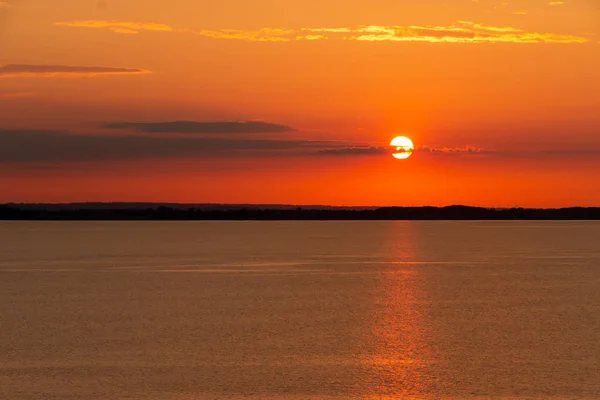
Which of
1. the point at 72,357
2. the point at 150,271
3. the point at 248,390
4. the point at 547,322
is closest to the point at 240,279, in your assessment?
the point at 150,271

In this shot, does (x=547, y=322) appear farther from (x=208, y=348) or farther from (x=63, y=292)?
(x=63, y=292)

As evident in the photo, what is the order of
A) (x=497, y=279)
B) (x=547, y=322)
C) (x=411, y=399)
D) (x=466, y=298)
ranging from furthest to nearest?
(x=497, y=279)
(x=466, y=298)
(x=547, y=322)
(x=411, y=399)

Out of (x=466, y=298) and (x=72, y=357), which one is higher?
(x=466, y=298)

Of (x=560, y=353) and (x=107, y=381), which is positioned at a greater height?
(x=560, y=353)

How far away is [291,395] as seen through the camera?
55.8ft

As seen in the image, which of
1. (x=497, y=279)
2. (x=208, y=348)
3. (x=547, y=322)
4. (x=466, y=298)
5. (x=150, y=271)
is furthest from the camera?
(x=150, y=271)

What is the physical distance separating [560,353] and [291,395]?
782cm

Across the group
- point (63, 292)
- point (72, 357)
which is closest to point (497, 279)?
point (63, 292)

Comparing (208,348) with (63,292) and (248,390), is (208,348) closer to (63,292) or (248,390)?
(248,390)

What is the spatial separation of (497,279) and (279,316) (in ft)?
60.0

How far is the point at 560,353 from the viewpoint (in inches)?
859

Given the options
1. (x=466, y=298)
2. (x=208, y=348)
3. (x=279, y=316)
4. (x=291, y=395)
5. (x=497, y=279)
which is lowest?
(x=291, y=395)

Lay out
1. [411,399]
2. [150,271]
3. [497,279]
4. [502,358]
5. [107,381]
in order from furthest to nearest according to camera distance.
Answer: [150,271]
[497,279]
[502,358]
[107,381]
[411,399]

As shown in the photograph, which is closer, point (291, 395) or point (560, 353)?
point (291, 395)
